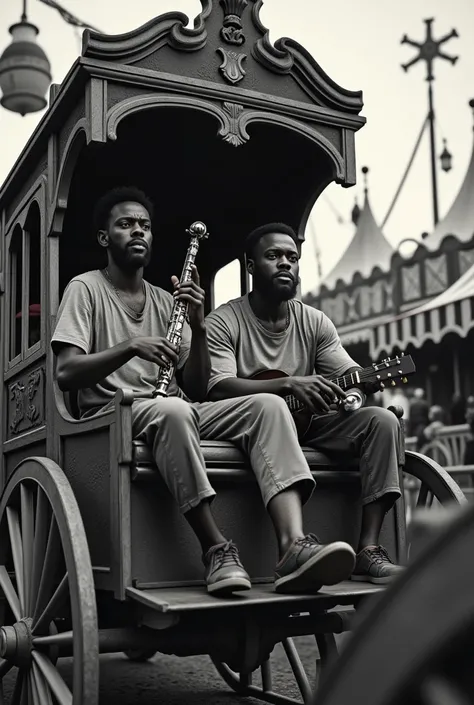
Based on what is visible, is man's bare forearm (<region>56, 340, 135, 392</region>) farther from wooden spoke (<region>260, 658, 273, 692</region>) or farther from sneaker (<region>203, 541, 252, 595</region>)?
wooden spoke (<region>260, 658, 273, 692</region>)

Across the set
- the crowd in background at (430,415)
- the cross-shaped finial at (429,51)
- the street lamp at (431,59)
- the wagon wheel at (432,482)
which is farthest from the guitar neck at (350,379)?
the cross-shaped finial at (429,51)

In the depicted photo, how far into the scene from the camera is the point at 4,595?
3.84 meters

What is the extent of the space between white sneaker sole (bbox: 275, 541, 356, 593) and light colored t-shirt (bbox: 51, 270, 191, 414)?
1.09m

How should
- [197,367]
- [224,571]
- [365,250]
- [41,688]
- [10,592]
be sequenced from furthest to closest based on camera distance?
1. [365,250]
2. [10,592]
3. [197,367]
4. [41,688]
5. [224,571]

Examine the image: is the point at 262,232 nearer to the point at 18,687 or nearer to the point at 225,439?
the point at 225,439

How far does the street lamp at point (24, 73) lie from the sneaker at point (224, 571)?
5509 mm

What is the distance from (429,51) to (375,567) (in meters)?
17.7

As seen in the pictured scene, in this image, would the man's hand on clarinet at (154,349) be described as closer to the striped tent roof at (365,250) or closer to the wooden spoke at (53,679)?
the wooden spoke at (53,679)

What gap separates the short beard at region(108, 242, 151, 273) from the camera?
3684mm

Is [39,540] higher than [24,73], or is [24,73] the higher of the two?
[24,73]

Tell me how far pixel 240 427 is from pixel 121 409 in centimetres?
47

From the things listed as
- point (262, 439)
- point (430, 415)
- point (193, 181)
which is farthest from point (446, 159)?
point (262, 439)

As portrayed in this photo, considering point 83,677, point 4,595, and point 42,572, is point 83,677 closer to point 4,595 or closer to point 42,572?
point 42,572

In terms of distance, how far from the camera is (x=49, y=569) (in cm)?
322
